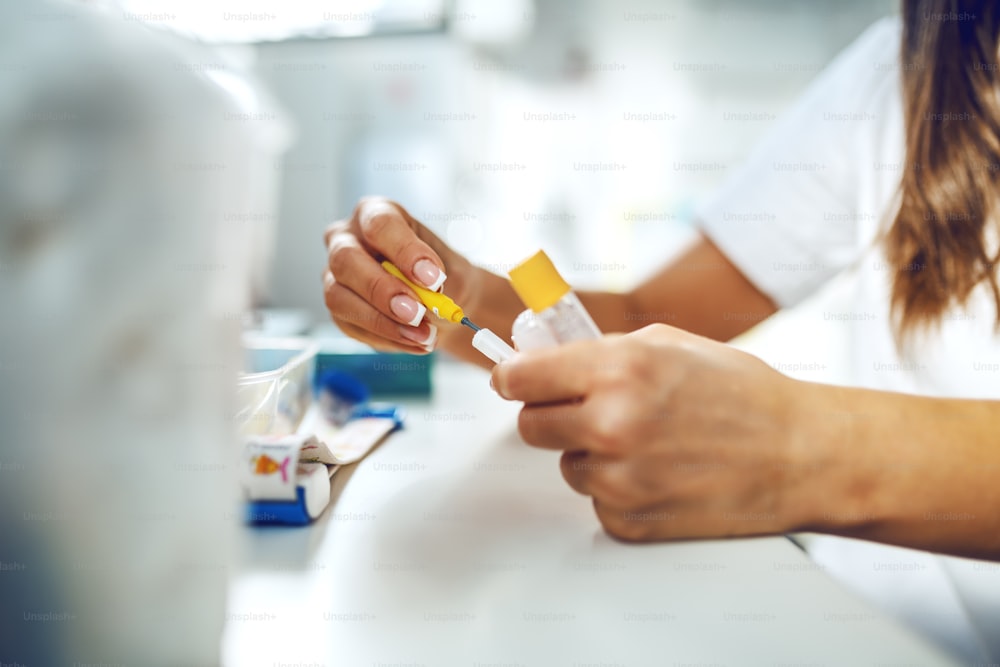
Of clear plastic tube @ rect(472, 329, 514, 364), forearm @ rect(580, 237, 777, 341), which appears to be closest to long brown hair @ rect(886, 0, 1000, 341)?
forearm @ rect(580, 237, 777, 341)

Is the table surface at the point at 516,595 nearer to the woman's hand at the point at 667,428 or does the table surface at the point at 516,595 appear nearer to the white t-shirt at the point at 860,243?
the woman's hand at the point at 667,428

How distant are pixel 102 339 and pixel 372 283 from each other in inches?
11.0

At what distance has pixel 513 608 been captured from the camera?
0.96ft

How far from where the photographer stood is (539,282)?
321mm

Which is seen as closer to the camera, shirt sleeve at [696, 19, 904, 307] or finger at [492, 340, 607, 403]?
finger at [492, 340, 607, 403]

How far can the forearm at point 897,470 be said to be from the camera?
0.33 meters

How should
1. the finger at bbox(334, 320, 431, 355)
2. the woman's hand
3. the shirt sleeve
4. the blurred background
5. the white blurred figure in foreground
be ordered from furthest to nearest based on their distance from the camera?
the blurred background → the shirt sleeve → the finger at bbox(334, 320, 431, 355) → the woman's hand → the white blurred figure in foreground

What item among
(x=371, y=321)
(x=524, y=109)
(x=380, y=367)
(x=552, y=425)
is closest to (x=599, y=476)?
(x=552, y=425)

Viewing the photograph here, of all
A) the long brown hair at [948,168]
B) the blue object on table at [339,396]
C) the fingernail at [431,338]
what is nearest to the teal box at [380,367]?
the blue object on table at [339,396]

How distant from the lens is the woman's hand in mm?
302

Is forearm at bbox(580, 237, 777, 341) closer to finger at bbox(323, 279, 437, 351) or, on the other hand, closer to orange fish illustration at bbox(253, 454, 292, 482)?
finger at bbox(323, 279, 437, 351)

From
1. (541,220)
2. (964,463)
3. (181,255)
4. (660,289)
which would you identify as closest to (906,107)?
(660,289)

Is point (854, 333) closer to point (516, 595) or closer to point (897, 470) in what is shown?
point (897, 470)

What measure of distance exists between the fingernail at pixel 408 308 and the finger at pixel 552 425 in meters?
0.16
